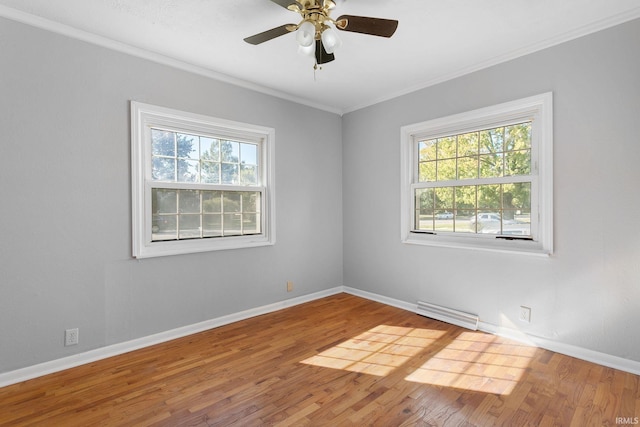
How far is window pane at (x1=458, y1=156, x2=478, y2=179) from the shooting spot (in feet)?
10.9

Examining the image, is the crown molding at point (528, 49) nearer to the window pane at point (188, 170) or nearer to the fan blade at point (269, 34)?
Answer: the fan blade at point (269, 34)

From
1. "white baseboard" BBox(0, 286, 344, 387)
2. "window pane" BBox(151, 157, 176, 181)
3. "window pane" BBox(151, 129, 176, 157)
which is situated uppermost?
"window pane" BBox(151, 129, 176, 157)

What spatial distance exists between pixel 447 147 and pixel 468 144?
23cm

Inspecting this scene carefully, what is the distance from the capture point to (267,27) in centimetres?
252

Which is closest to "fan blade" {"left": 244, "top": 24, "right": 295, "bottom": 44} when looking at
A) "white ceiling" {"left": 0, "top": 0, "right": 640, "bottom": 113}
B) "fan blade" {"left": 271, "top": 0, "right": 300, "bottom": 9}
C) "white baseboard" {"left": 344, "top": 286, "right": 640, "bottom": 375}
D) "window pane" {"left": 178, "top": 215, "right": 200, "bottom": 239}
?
"fan blade" {"left": 271, "top": 0, "right": 300, "bottom": 9}

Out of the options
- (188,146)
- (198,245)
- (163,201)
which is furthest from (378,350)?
(188,146)

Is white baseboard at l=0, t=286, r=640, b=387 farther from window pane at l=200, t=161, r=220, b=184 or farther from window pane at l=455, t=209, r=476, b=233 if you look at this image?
window pane at l=200, t=161, r=220, b=184

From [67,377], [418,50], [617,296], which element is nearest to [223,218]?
[67,377]

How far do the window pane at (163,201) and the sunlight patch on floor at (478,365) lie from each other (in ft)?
8.47

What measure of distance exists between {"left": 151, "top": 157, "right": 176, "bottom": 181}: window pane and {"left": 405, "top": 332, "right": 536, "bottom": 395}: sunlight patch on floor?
2.76 meters

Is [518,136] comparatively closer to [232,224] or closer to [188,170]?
[232,224]

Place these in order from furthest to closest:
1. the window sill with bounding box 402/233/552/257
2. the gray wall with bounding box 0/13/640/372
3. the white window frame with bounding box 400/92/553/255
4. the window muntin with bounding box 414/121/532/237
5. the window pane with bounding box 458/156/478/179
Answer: the window pane with bounding box 458/156/478/179
the window muntin with bounding box 414/121/532/237
the window sill with bounding box 402/233/552/257
the white window frame with bounding box 400/92/553/255
the gray wall with bounding box 0/13/640/372

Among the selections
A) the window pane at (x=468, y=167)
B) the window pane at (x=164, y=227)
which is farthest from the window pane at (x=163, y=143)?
the window pane at (x=468, y=167)

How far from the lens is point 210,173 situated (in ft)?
11.1
